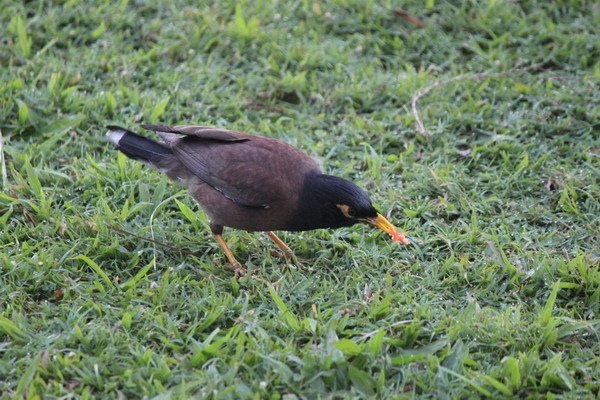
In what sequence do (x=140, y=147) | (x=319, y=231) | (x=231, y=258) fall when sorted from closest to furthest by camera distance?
1. (x=231, y=258)
2. (x=140, y=147)
3. (x=319, y=231)

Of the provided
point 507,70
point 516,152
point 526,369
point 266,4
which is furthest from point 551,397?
point 266,4

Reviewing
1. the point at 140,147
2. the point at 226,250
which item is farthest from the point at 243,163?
the point at 140,147

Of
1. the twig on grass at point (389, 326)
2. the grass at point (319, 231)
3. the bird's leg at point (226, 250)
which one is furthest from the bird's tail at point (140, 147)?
the twig on grass at point (389, 326)

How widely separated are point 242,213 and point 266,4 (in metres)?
3.48

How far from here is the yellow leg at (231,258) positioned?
5.31 metres

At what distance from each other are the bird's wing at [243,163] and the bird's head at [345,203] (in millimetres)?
197

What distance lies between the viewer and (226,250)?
5.47 m

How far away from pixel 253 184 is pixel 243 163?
185 mm

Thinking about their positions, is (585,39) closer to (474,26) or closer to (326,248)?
(474,26)

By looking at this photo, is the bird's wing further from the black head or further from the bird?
the black head

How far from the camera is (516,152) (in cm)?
662

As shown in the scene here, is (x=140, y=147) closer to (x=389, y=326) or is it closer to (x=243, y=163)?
(x=243, y=163)

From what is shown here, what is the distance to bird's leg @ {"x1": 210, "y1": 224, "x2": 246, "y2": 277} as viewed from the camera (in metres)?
5.32

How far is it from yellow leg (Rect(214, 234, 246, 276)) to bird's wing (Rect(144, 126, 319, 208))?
339 millimetres
